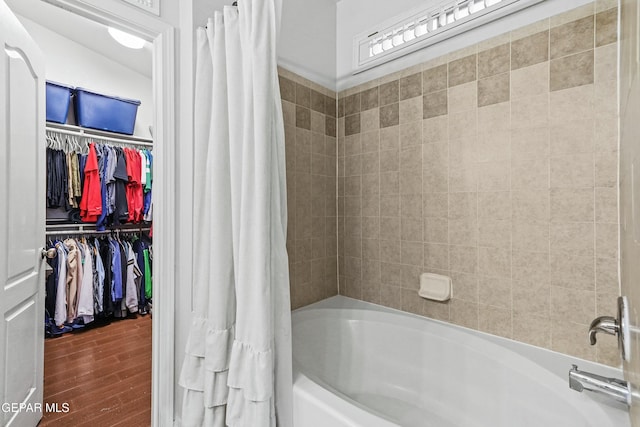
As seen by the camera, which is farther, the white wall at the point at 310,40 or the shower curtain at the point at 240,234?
the white wall at the point at 310,40

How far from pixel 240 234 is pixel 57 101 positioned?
286 centimetres

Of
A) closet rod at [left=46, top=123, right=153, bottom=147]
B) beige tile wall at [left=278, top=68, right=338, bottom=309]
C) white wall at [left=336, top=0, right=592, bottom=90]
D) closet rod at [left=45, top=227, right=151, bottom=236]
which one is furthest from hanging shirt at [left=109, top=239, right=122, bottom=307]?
white wall at [left=336, top=0, right=592, bottom=90]

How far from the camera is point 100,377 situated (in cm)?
199

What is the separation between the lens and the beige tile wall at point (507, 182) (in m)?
1.14

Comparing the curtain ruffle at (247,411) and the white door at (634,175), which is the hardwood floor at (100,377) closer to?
the curtain ruffle at (247,411)

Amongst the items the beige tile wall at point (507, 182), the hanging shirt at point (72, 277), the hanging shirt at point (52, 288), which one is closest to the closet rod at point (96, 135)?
the hanging shirt at point (72, 277)

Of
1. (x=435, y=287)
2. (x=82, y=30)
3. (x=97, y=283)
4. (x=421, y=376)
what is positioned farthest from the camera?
(x=97, y=283)

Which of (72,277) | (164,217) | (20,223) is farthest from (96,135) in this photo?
(164,217)

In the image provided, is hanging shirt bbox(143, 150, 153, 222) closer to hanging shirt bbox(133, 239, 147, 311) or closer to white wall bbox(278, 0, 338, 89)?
hanging shirt bbox(133, 239, 147, 311)

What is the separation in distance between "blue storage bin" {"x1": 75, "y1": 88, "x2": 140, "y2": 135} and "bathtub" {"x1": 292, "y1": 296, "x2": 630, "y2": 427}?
2768mm

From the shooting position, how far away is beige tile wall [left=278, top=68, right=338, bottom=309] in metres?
1.75

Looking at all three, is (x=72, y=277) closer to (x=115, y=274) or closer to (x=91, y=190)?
(x=115, y=274)

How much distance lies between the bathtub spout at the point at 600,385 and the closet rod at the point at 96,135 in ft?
12.5

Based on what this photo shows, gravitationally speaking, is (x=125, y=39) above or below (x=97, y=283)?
above
